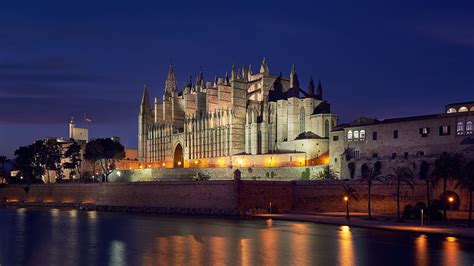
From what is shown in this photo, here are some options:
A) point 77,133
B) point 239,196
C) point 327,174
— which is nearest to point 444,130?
point 327,174

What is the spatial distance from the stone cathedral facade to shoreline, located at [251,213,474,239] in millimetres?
17919

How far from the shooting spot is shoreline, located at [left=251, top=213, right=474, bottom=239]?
33.9 m

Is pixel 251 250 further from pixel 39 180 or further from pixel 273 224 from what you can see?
pixel 39 180

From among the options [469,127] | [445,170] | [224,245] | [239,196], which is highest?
[469,127]

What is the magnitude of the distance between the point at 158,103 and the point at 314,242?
62.0 m

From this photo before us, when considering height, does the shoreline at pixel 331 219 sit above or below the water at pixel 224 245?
above

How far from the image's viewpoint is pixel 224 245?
3331 cm

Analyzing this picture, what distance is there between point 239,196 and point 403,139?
605 inches

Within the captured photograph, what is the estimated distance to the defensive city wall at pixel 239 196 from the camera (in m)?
45.2

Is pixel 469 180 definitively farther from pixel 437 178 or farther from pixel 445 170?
pixel 437 178

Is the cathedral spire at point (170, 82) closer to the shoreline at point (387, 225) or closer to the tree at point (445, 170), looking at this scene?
the shoreline at point (387, 225)

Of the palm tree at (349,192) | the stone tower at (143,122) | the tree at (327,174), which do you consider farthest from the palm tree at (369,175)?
the stone tower at (143,122)

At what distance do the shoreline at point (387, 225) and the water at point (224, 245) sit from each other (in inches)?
24.2

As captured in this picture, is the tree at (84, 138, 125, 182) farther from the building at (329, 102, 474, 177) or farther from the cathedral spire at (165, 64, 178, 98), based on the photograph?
the building at (329, 102, 474, 177)
